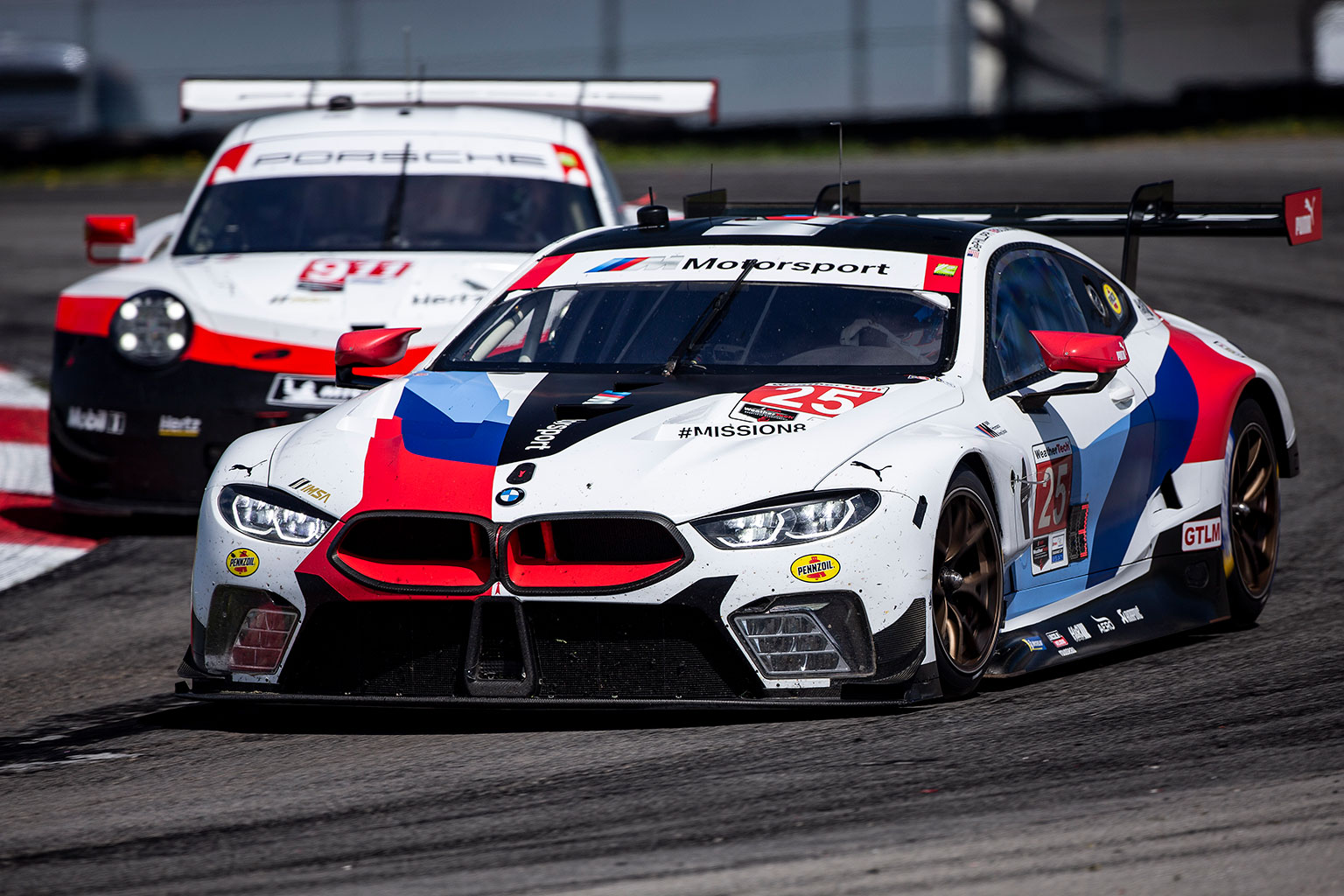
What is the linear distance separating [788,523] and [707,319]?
1.20 meters

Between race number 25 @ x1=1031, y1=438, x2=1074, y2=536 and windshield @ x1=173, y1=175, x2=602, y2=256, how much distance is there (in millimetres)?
3667

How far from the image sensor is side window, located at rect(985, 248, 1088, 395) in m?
5.85

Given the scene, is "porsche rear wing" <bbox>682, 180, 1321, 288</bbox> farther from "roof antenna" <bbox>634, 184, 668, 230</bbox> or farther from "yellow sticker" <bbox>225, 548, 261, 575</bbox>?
"yellow sticker" <bbox>225, 548, 261, 575</bbox>

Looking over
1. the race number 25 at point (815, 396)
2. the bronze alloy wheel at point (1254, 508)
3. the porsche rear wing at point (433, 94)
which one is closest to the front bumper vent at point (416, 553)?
the race number 25 at point (815, 396)

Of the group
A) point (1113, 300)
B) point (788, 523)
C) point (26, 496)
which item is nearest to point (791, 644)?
point (788, 523)

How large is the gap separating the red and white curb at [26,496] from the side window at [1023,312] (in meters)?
4.03

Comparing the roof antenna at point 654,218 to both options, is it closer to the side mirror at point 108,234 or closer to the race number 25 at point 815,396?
the race number 25 at point 815,396

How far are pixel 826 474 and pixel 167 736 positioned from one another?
187 centimetres

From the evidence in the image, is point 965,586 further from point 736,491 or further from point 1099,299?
point 1099,299

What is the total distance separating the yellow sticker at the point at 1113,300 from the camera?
22.3 feet

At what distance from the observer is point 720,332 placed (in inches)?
231

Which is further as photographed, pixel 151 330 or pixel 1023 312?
pixel 151 330

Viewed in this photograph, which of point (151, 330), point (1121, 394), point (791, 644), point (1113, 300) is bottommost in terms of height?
point (791, 644)

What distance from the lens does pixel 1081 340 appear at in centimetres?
572
